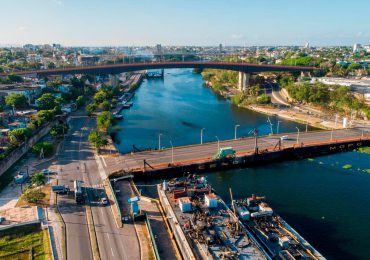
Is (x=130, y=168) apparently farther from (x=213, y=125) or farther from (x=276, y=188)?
(x=213, y=125)

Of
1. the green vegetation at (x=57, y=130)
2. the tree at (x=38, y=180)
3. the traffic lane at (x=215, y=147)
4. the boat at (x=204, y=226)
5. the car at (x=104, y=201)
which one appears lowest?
the car at (x=104, y=201)

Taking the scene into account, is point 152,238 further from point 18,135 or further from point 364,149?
point 364,149

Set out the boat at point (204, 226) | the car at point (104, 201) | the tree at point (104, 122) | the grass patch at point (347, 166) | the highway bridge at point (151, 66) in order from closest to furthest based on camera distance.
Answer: the boat at point (204, 226) < the car at point (104, 201) < the grass patch at point (347, 166) < the tree at point (104, 122) < the highway bridge at point (151, 66)

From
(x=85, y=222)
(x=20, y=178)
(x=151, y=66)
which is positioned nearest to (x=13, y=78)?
(x=151, y=66)

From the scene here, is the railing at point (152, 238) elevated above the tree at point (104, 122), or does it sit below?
below

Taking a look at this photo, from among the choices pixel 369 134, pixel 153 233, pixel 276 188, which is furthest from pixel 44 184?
pixel 369 134

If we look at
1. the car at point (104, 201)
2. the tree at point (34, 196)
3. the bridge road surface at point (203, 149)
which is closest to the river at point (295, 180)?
the bridge road surface at point (203, 149)

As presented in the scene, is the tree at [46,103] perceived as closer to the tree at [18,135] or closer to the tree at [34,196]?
the tree at [18,135]
